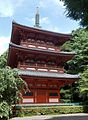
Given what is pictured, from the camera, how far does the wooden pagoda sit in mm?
29188

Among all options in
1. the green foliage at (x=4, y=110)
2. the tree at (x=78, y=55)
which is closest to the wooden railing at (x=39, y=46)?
the tree at (x=78, y=55)

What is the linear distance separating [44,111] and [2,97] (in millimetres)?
7028

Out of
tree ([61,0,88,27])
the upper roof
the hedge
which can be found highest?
tree ([61,0,88,27])

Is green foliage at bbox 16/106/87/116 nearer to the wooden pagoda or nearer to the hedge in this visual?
the hedge

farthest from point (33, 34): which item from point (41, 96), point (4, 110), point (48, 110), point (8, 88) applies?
point (4, 110)

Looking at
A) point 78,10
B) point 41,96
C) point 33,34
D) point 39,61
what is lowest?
point 41,96

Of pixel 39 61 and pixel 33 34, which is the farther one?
pixel 33 34

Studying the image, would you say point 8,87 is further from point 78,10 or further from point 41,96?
point 78,10

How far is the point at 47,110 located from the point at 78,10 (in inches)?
709

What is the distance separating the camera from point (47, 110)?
27.3m

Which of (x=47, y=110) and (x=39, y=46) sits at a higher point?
(x=39, y=46)

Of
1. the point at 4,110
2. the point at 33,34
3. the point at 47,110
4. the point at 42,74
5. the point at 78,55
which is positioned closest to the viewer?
the point at 4,110

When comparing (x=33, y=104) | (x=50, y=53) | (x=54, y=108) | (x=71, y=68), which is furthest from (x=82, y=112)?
(x=71, y=68)

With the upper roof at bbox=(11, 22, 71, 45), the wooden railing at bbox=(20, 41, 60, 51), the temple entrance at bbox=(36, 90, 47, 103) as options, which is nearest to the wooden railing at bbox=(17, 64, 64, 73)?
the temple entrance at bbox=(36, 90, 47, 103)
